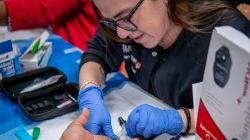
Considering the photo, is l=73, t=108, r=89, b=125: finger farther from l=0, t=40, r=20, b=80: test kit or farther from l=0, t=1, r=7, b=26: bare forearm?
l=0, t=1, r=7, b=26: bare forearm

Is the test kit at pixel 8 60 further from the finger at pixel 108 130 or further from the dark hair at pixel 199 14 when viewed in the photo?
the dark hair at pixel 199 14

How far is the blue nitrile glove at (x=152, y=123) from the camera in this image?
2.95 ft

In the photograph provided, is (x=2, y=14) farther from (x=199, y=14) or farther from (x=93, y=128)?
(x=199, y=14)

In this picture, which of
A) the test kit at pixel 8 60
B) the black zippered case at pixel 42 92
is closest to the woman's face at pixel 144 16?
the black zippered case at pixel 42 92

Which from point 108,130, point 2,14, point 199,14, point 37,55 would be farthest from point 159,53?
point 2,14

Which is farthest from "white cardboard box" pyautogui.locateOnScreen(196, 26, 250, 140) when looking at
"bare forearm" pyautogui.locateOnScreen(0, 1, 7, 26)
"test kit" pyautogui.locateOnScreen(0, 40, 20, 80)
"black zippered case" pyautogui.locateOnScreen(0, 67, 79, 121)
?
"bare forearm" pyautogui.locateOnScreen(0, 1, 7, 26)

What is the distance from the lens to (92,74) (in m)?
1.17

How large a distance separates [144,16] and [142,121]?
0.86 ft

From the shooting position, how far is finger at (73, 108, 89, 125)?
3.02 feet

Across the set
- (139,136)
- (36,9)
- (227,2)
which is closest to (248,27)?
(227,2)

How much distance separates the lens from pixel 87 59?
1267mm

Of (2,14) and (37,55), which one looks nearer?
(37,55)

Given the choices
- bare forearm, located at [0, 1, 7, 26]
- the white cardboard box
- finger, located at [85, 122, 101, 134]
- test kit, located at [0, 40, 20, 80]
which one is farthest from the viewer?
bare forearm, located at [0, 1, 7, 26]

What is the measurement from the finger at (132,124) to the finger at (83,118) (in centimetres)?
11
